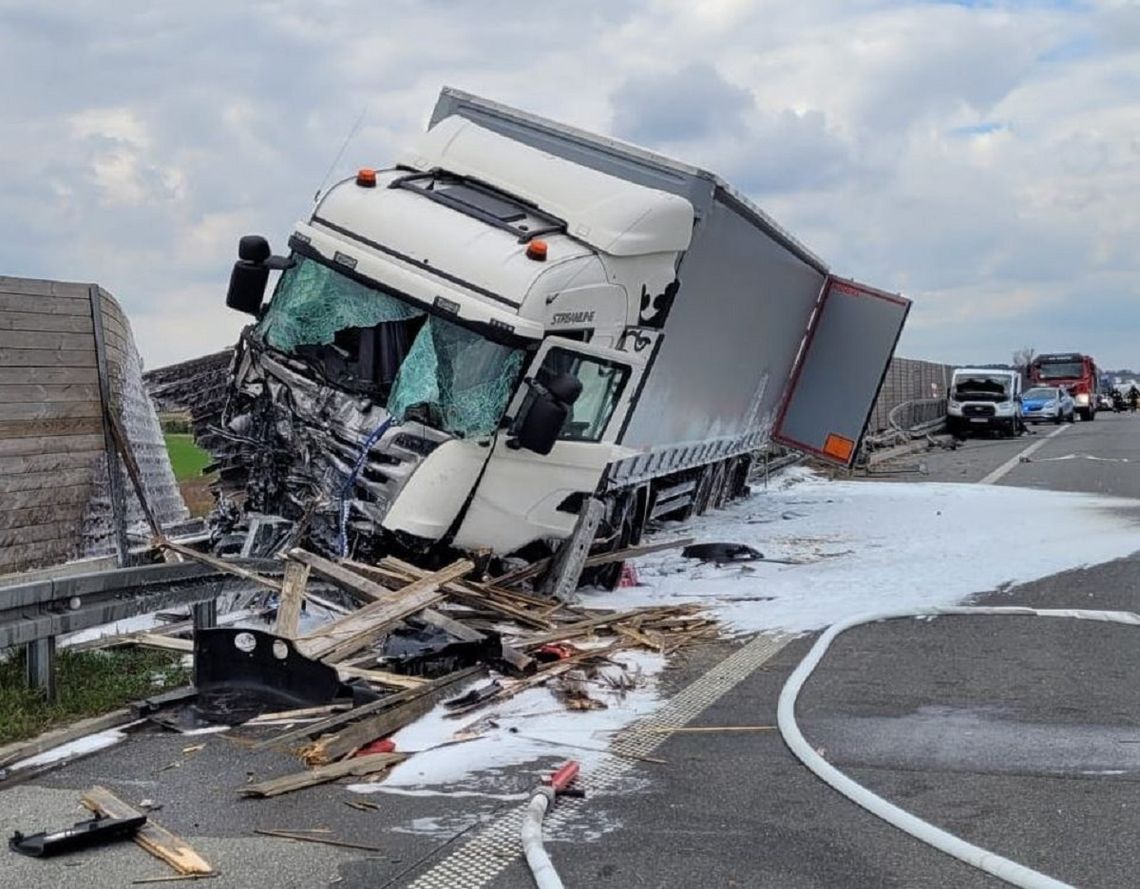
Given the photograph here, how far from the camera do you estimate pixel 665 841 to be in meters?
4.84

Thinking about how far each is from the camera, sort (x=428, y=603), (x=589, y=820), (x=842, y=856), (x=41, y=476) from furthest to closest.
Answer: (x=41, y=476) → (x=428, y=603) → (x=589, y=820) → (x=842, y=856)

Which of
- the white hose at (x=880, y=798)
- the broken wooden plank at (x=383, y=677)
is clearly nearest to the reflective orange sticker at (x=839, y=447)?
the white hose at (x=880, y=798)

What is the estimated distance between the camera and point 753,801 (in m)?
5.33

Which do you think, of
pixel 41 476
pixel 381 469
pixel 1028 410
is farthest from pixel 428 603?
pixel 1028 410

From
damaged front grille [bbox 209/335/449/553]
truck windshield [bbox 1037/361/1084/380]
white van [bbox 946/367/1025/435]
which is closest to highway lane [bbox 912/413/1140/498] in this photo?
white van [bbox 946/367/1025/435]

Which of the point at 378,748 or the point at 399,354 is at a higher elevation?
the point at 399,354

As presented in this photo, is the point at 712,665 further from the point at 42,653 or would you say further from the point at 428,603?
the point at 42,653

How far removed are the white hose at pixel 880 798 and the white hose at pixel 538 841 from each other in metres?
1.24

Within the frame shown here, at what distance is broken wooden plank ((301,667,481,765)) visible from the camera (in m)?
5.83

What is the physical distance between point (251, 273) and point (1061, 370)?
167 ft

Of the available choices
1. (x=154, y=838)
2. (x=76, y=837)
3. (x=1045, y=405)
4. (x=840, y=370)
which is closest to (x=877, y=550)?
(x=840, y=370)

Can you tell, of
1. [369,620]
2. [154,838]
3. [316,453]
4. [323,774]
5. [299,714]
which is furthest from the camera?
[316,453]

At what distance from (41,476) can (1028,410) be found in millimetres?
44513

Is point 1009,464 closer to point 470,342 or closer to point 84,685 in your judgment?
point 470,342
